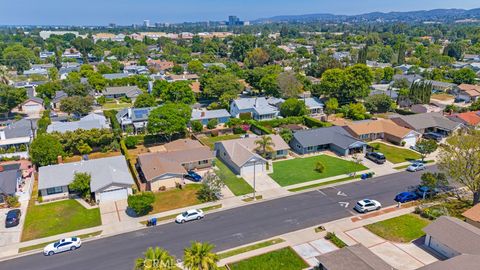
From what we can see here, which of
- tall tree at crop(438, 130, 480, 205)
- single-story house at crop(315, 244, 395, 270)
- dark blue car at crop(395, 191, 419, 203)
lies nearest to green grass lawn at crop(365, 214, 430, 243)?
dark blue car at crop(395, 191, 419, 203)

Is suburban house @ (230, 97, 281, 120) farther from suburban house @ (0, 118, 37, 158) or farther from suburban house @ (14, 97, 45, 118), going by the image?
suburban house @ (14, 97, 45, 118)

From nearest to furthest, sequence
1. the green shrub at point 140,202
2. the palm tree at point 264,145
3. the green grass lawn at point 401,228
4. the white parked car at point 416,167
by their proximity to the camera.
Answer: the green grass lawn at point 401,228, the green shrub at point 140,202, the white parked car at point 416,167, the palm tree at point 264,145

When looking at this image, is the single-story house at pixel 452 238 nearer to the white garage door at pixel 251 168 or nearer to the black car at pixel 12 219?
the white garage door at pixel 251 168

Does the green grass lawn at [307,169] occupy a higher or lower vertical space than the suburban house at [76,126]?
lower

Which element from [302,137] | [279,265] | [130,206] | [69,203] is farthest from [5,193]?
[302,137]

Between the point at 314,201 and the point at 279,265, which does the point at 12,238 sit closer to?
the point at 279,265

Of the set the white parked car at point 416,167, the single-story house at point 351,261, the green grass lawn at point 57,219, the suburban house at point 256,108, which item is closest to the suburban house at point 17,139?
the green grass lawn at point 57,219

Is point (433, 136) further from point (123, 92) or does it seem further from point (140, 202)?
point (123, 92)

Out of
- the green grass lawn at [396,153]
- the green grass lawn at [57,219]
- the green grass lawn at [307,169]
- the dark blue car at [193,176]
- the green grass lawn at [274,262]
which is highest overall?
the dark blue car at [193,176]
